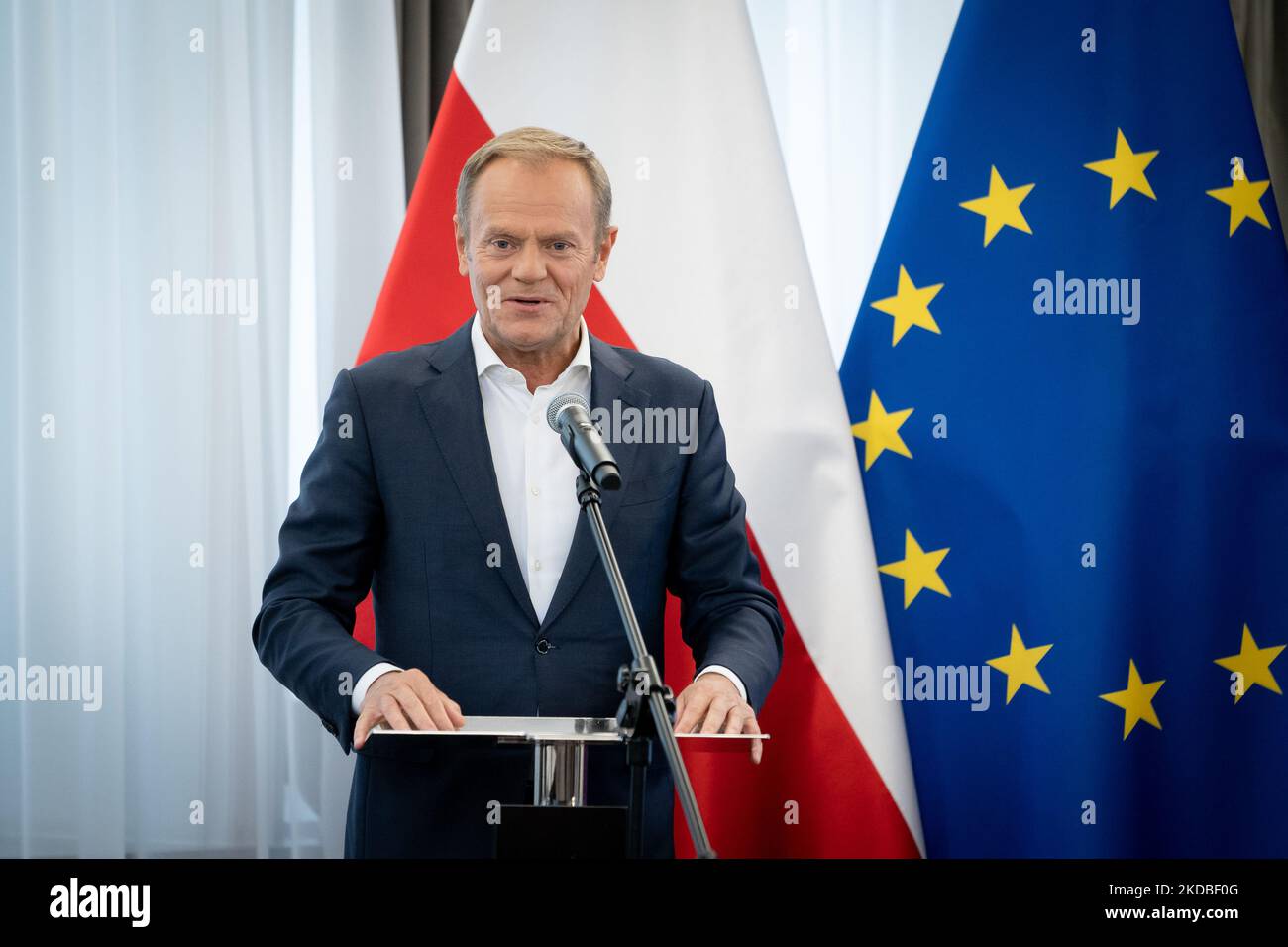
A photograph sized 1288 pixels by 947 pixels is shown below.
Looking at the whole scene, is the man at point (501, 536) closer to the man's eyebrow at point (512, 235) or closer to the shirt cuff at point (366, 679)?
the man's eyebrow at point (512, 235)

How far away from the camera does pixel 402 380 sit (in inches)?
75.6

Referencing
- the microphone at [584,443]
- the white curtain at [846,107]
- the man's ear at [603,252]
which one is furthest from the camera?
the white curtain at [846,107]

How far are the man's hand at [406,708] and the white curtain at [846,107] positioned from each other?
180cm

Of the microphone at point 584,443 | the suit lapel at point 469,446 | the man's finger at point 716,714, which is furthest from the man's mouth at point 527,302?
the man's finger at point 716,714

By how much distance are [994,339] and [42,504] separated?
7.31ft

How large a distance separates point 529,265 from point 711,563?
0.57m

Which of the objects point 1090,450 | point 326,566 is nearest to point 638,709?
point 326,566

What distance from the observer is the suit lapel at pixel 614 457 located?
1.81 metres

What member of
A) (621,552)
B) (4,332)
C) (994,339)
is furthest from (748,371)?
(4,332)

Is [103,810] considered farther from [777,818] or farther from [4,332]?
[777,818]

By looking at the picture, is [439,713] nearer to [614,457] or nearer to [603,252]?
[614,457]

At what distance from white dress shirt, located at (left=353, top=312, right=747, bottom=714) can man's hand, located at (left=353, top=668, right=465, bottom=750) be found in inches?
16.1

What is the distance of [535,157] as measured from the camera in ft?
6.31

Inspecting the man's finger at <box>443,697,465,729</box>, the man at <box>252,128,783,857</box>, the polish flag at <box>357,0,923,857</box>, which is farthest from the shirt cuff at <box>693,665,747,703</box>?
the polish flag at <box>357,0,923,857</box>
